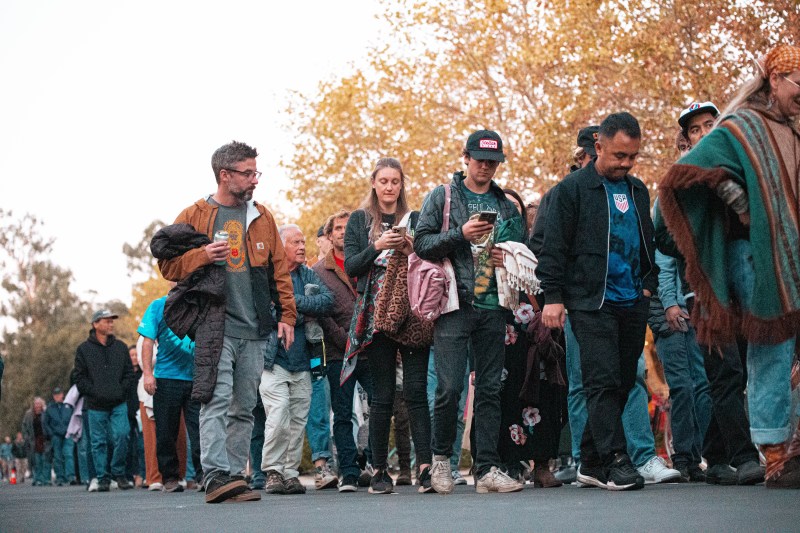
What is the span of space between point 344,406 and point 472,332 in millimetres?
2496

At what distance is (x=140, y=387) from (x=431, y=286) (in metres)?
7.90

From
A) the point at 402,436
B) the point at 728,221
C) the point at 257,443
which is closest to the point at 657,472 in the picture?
the point at 728,221

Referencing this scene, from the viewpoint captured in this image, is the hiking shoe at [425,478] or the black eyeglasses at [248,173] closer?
the black eyeglasses at [248,173]

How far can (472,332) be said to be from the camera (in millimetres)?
8492

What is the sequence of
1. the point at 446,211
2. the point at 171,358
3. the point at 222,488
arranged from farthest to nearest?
the point at 171,358 → the point at 446,211 → the point at 222,488

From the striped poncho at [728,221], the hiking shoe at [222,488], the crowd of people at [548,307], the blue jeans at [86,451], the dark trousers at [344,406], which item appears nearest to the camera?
the striped poncho at [728,221]

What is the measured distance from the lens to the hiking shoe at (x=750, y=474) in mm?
7715

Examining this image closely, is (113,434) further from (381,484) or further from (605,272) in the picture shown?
(605,272)

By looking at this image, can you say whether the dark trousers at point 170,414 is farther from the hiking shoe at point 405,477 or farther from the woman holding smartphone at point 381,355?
the woman holding smartphone at point 381,355

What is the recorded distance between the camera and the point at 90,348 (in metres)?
16.2

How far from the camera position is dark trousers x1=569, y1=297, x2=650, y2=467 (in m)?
7.82

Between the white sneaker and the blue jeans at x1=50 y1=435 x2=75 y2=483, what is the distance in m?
16.8

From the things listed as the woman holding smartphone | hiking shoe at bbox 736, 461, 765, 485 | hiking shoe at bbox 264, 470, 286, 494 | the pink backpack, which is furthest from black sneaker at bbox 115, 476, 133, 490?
hiking shoe at bbox 736, 461, 765, 485

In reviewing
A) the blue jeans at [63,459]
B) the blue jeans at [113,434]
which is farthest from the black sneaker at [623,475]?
the blue jeans at [63,459]
